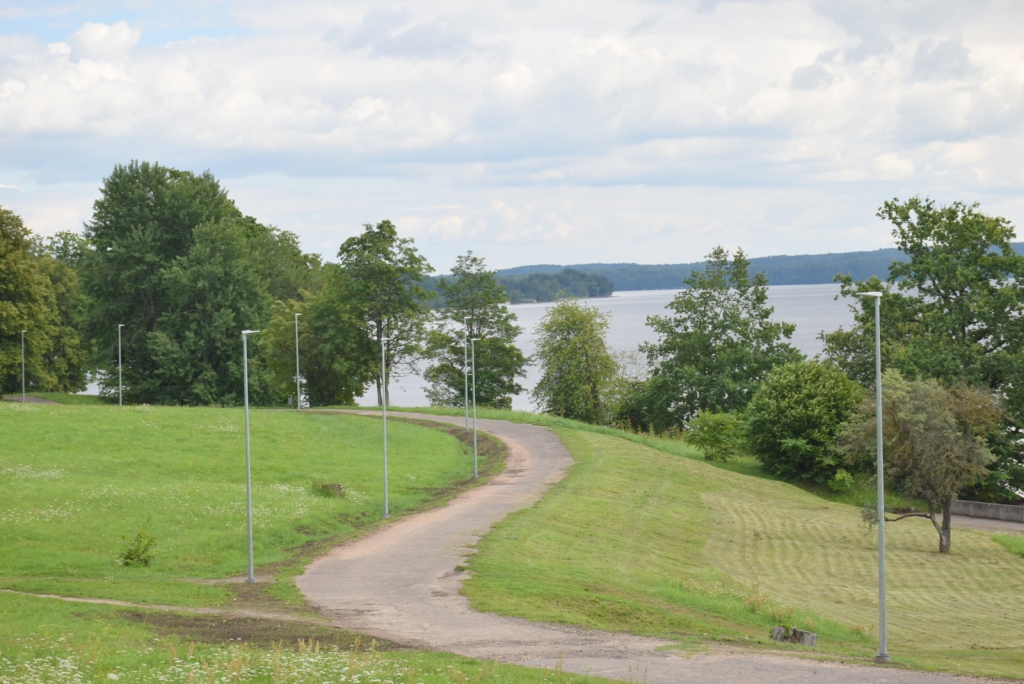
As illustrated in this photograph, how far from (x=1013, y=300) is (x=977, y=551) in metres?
19.4

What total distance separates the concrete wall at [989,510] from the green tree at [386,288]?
4483 cm

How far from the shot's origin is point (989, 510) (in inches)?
2242

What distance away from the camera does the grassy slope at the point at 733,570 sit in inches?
973

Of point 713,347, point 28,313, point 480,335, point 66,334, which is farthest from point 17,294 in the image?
point 713,347

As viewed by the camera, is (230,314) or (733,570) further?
(230,314)

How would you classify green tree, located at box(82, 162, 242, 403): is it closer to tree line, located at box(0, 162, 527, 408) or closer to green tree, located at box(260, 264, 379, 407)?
tree line, located at box(0, 162, 527, 408)

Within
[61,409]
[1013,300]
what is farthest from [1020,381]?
[61,409]

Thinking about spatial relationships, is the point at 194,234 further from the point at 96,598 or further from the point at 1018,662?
the point at 1018,662

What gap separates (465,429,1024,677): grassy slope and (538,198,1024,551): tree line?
159 inches

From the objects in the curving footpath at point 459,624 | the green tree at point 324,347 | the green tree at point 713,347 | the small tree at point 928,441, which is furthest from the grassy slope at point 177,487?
the green tree at point 713,347

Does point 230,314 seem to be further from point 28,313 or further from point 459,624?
point 459,624

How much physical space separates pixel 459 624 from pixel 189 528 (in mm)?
14531

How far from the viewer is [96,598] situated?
24375mm

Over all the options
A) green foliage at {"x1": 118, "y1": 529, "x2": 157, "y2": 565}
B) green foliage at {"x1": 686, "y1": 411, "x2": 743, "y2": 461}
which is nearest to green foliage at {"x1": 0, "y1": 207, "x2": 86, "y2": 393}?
green foliage at {"x1": 118, "y1": 529, "x2": 157, "y2": 565}
